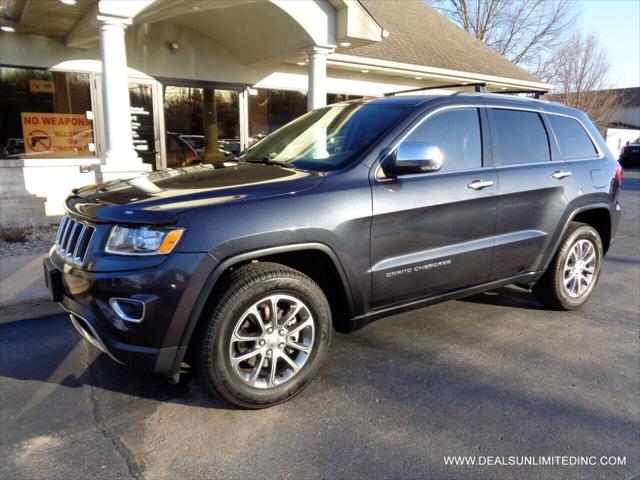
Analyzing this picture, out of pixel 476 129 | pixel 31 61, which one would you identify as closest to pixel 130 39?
pixel 31 61

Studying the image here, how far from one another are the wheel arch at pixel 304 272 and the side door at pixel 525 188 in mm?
1392

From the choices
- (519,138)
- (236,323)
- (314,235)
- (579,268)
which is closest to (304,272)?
(314,235)

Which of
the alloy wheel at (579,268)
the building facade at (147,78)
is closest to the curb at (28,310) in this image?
the building facade at (147,78)

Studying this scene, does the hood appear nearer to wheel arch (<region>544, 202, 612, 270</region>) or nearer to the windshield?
the windshield

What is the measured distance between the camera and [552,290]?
175 inches

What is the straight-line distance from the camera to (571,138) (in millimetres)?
4527

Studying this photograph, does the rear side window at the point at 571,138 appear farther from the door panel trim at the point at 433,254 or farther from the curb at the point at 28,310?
the curb at the point at 28,310

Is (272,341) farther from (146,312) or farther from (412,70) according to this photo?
(412,70)

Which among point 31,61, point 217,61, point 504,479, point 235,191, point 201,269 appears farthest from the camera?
point 217,61

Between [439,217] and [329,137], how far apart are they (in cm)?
102

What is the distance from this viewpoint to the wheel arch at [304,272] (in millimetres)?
2666

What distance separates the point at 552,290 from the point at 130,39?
8.50 meters

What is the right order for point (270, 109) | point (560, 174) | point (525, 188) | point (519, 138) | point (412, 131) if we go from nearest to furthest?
point (412, 131), point (525, 188), point (519, 138), point (560, 174), point (270, 109)

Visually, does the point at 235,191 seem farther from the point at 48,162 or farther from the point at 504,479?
the point at 48,162
